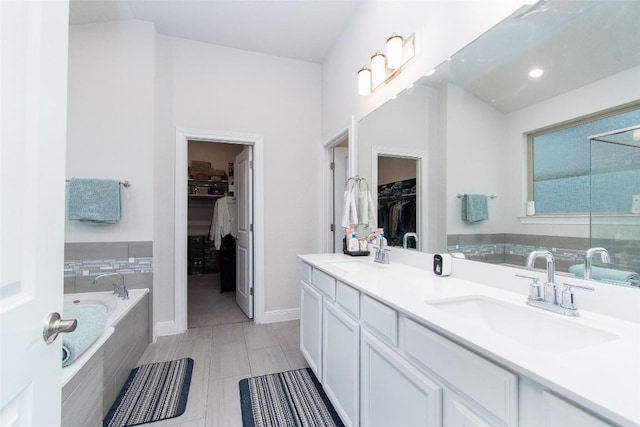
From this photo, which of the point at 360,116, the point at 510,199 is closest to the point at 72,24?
the point at 360,116

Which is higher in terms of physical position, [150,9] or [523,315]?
[150,9]

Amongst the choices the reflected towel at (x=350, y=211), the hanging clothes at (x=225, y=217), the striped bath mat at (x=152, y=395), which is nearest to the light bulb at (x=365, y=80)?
the reflected towel at (x=350, y=211)

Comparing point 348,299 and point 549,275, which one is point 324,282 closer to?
point 348,299

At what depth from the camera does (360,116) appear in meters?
2.53

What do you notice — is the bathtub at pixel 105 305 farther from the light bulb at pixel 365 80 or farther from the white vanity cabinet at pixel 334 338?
the light bulb at pixel 365 80

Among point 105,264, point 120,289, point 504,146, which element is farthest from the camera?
point 105,264

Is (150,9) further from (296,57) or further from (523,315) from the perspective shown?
(523,315)

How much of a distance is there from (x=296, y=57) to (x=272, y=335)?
10.1 ft

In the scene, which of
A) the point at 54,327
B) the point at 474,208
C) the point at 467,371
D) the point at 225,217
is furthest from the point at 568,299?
the point at 225,217

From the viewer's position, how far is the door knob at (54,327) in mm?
689

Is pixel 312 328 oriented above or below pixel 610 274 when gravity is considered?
below

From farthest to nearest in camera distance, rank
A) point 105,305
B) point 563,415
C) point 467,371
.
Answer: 1. point 105,305
2. point 467,371
3. point 563,415

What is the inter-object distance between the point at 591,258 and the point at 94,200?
330 cm

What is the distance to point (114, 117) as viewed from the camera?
2.68 m
